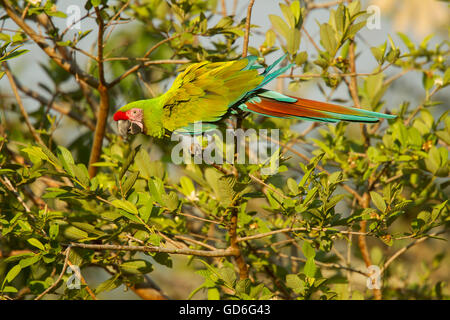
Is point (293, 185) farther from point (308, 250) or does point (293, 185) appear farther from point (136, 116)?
point (136, 116)

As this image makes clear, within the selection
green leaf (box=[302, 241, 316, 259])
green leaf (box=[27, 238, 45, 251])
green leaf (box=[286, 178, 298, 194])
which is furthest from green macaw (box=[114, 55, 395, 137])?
green leaf (box=[27, 238, 45, 251])

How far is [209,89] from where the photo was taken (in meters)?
2.21

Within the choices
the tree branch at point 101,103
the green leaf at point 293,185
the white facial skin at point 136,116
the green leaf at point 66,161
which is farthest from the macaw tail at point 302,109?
the green leaf at point 66,161

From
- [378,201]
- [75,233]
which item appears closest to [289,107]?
[378,201]

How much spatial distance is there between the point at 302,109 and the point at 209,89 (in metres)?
0.47

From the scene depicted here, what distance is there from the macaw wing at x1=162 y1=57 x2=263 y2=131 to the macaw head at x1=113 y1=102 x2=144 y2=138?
0.55ft

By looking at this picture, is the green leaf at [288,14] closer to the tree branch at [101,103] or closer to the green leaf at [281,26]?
the green leaf at [281,26]

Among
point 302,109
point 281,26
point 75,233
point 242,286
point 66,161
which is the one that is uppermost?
point 281,26

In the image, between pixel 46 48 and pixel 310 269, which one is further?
pixel 46 48

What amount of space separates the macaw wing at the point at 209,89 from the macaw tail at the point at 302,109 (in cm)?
9

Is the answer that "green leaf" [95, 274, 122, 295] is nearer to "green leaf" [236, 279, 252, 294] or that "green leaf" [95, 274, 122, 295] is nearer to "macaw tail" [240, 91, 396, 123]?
"green leaf" [236, 279, 252, 294]

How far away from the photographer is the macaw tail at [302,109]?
6.59 feet

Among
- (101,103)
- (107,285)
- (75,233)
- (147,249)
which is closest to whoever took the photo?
(147,249)
